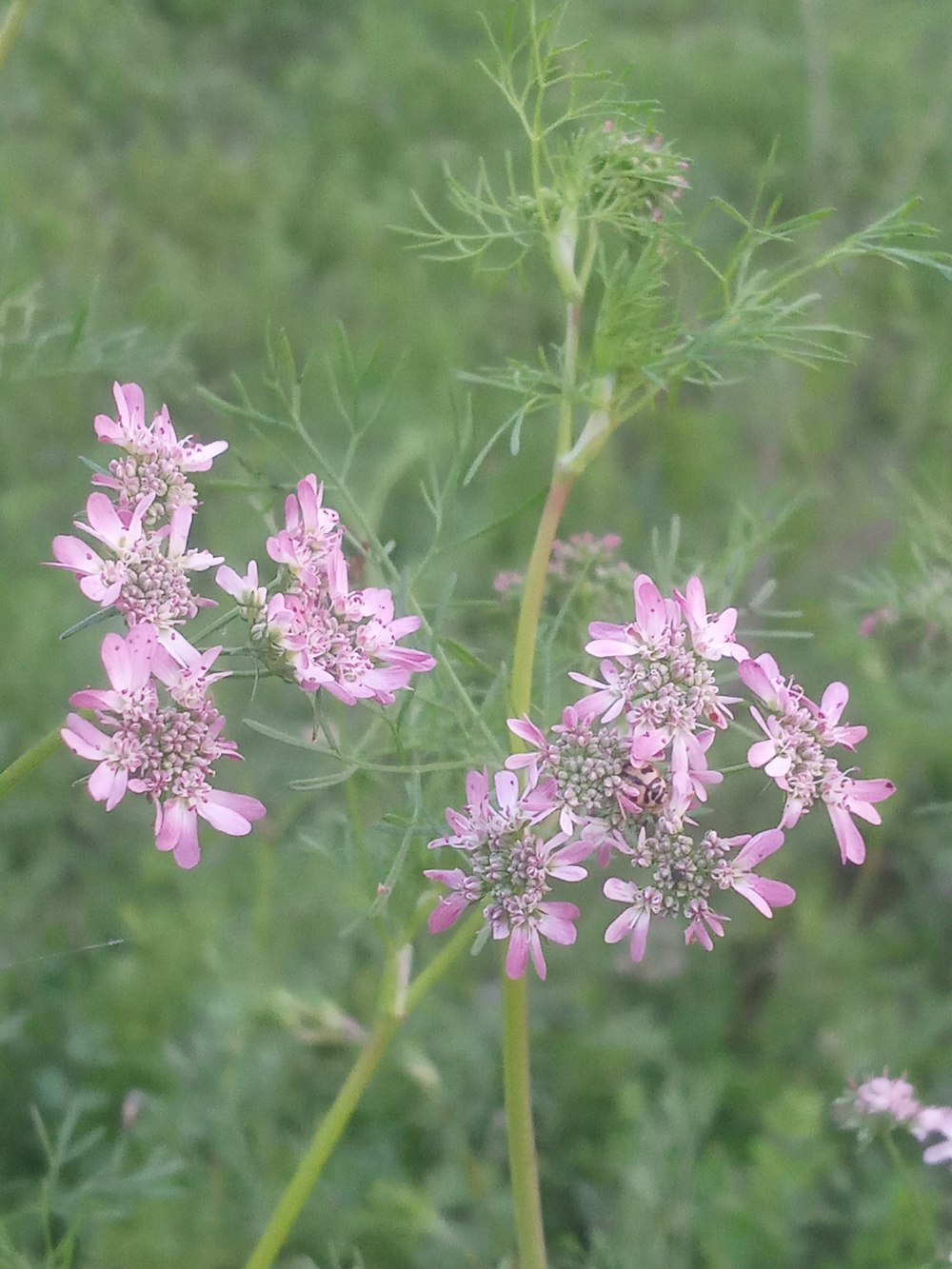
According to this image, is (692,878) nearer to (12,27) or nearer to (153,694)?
(153,694)

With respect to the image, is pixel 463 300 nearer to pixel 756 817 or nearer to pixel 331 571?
pixel 756 817

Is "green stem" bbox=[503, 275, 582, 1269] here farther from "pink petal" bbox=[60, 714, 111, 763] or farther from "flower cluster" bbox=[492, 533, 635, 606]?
"pink petal" bbox=[60, 714, 111, 763]

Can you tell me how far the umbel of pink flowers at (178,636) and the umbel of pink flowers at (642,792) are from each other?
0.12m

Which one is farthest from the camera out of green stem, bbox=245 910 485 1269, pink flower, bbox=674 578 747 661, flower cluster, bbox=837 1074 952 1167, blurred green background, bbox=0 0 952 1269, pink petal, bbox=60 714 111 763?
blurred green background, bbox=0 0 952 1269

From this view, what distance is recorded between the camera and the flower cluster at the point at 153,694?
83 cm

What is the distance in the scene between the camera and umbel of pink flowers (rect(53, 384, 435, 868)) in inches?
33.0

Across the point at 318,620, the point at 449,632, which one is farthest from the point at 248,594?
the point at 449,632

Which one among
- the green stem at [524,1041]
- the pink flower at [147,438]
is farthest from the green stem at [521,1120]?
the pink flower at [147,438]

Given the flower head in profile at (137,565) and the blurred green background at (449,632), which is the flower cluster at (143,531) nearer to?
the flower head in profile at (137,565)

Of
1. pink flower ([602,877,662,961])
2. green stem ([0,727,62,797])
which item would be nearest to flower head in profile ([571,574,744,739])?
pink flower ([602,877,662,961])

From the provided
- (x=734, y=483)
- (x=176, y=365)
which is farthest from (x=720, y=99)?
(x=176, y=365)

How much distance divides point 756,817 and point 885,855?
0.90ft

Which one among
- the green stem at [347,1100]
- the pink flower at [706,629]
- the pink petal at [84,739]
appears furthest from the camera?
the green stem at [347,1100]

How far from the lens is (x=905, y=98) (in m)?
3.32
